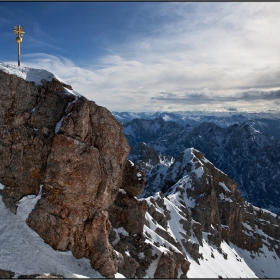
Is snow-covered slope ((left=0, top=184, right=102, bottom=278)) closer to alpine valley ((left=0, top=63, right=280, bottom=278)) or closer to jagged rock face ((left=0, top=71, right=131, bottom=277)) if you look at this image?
alpine valley ((left=0, top=63, right=280, bottom=278))

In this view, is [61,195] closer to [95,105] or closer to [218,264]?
[95,105]

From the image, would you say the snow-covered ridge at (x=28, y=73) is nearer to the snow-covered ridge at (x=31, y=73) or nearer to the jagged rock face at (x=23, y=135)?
the snow-covered ridge at (x=31, y=73)

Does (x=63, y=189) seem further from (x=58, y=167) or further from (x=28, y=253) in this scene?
(x=28, y=253)

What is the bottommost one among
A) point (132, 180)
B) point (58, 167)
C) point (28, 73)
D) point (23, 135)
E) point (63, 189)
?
point (132, 180)

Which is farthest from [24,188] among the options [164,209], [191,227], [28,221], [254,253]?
[254,253]

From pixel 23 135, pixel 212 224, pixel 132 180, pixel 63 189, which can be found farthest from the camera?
pixel 212 224

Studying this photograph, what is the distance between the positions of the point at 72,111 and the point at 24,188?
12601mm

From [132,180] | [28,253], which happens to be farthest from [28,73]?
[28,253]

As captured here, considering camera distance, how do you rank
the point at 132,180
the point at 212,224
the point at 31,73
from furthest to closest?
the point at 212,224 → the point at 132,180 → the point at 31,73

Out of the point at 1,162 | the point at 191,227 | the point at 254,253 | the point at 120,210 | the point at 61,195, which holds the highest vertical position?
the point at 1,162

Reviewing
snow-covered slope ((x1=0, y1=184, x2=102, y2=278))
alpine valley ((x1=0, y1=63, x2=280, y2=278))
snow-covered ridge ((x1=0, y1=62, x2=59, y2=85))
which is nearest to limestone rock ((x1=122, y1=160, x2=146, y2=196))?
alpine valley ((x1=0, y1=63, x2=280, y2=278))

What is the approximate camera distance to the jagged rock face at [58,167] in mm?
34125

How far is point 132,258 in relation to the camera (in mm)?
41875

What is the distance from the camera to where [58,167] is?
114 ft
